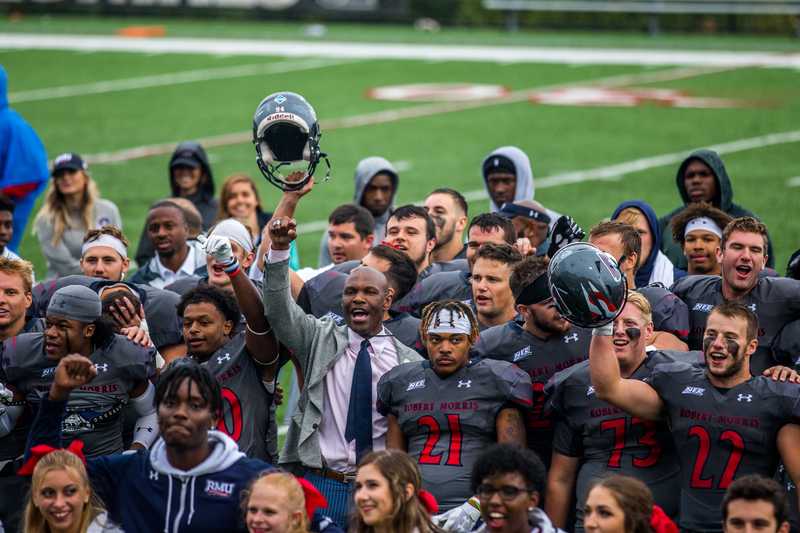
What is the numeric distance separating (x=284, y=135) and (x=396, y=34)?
26406mm

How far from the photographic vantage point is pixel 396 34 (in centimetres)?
3256

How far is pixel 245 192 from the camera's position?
430 inches

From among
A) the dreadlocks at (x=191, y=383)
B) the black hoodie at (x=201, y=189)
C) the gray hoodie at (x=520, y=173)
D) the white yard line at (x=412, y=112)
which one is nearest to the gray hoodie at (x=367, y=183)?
the gray hoodie at (x=520, y=173)

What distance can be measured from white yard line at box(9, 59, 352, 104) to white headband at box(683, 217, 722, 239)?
1633 cm

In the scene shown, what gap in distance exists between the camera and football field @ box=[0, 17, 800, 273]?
17.3 m

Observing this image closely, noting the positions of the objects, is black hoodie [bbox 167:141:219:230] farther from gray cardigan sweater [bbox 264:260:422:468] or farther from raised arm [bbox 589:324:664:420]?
raised arm [bbox 589:324:664:420]

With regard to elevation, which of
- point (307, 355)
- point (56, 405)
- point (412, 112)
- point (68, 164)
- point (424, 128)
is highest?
point (412, 112)

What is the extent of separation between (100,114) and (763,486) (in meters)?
18.2

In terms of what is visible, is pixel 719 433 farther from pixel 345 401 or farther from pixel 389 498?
pixel 345 401

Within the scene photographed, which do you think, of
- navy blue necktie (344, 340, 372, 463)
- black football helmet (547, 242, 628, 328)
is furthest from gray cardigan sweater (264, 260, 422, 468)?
black football helmet (547, 242, 628, 328)

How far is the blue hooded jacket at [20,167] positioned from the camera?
37.5 feet

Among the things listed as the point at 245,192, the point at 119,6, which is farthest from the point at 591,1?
the point at 245,192

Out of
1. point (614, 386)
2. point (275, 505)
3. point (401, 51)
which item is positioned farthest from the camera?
point (401, 51)

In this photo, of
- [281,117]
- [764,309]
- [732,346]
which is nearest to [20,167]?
[281,117]
